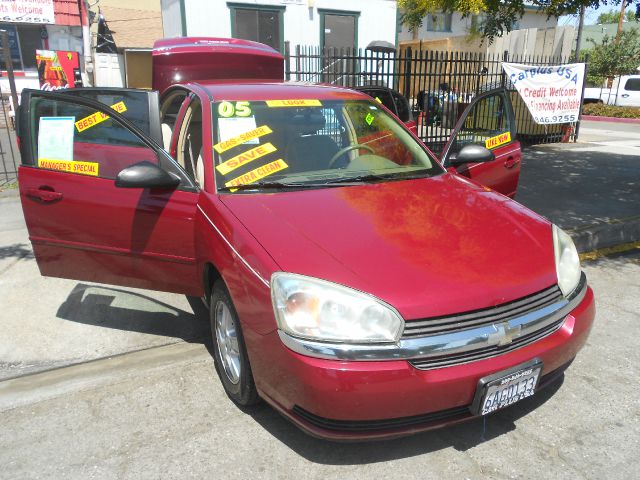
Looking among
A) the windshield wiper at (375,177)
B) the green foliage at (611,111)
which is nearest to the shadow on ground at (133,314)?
the windshield wiper at (375,177)

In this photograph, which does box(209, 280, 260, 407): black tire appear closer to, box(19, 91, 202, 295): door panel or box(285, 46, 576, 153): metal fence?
box(19, 91, 202, 295): door panel

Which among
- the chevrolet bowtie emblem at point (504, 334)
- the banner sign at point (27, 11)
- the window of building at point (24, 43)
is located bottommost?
the chevrolet bowtie emblem at point (504, 334)

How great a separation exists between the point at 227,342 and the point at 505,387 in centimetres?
143

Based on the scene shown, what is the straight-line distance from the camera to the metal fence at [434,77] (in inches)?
Result: 377

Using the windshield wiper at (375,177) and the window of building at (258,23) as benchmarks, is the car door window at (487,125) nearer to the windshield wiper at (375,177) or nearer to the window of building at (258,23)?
the windshield wiper at (375,177)

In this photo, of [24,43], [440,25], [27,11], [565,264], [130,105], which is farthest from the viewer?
[440,25]

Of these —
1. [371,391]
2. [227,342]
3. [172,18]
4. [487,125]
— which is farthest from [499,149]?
[172,18]

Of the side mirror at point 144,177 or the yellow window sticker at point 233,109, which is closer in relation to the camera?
the side mirror at point 144,177

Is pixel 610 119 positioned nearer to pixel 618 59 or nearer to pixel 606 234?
pixel 618 59

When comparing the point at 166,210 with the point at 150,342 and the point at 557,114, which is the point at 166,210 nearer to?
the point at 150,342

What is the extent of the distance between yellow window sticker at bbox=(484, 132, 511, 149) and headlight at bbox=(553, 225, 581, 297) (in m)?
1.92

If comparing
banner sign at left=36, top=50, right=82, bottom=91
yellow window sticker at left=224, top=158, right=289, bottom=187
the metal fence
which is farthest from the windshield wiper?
banner sign at left=36, top=50, right=82, bottom=91

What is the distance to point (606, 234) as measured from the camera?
5516 mm

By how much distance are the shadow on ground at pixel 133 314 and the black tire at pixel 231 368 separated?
696mm
